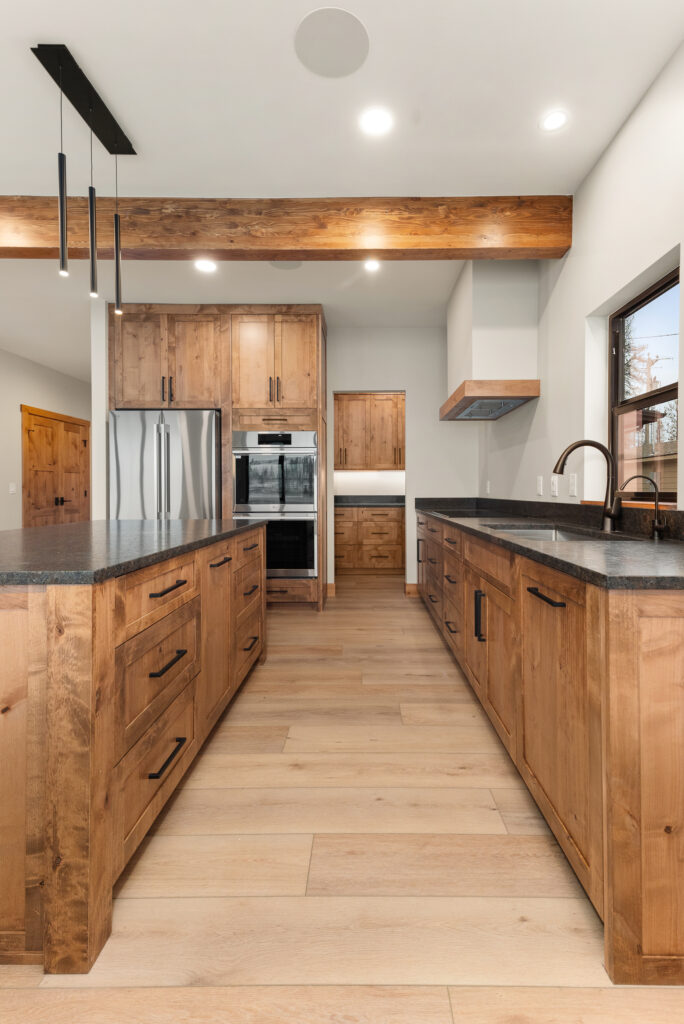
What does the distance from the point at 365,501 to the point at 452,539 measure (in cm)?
390

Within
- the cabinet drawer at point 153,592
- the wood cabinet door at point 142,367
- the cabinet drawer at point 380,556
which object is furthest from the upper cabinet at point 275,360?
the cabinet drawer at point 153,592

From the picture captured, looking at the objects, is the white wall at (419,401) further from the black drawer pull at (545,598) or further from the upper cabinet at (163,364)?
the black drawer pull at (545,598)

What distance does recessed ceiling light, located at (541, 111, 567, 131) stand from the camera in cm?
230

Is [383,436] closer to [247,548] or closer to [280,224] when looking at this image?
[280,224]

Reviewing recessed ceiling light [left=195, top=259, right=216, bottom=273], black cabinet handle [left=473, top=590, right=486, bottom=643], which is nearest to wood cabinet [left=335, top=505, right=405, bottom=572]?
recessed ceiling light [left=195, top=259, right=216, bottom=273]

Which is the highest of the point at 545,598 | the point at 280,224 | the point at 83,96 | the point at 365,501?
the point at 83,96

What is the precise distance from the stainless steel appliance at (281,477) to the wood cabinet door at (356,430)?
2281 millimetres

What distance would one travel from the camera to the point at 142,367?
186 inches

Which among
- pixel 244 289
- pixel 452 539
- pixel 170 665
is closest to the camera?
pixel 170 665

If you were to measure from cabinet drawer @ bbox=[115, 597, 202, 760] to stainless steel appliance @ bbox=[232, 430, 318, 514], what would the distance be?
282cm

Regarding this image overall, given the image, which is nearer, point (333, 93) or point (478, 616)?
point (333, 93)

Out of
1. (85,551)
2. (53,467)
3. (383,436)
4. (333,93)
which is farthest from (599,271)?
(53,467)

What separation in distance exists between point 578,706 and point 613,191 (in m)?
2.32

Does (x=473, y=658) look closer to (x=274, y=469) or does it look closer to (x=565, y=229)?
(x=565, y=229)
